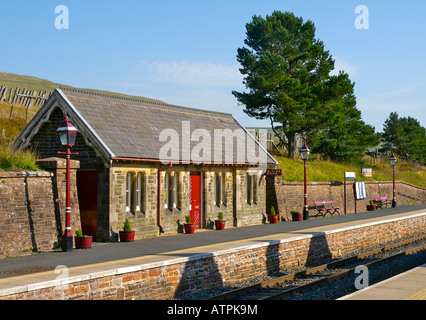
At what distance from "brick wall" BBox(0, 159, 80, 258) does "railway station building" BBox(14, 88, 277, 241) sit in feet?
5.80

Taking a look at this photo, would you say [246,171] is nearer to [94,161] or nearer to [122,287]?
[94,161]

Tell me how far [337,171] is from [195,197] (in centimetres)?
2303

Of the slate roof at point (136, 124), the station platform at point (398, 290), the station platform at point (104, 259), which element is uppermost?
the slate roof at point (136, 124)

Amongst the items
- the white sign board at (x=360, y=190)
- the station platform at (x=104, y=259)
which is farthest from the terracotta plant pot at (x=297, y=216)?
the white sign board at (x=360, y=190)

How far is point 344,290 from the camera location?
14.9 m

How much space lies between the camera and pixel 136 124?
74.6 ft

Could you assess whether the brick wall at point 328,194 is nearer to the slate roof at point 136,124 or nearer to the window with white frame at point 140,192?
the slate roof at point 136,124

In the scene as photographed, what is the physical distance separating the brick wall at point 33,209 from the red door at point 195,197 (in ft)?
21.3

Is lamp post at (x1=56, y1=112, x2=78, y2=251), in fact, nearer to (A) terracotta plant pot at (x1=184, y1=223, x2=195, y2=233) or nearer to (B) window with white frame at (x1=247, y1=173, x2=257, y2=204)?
(A) terracotta plant pot at (x1=184, y1=223, x2=195, y2=233)

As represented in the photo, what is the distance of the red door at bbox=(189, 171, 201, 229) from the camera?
78.0 ft

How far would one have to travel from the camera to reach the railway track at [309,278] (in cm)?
1396

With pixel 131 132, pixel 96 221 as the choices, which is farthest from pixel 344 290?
pixel 131 132

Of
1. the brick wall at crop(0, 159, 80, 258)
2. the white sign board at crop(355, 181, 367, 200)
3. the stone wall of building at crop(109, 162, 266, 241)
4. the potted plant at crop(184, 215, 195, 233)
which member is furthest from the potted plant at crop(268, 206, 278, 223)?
the white sign board at crop(355, 181, 367, 200)
